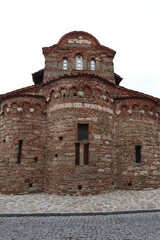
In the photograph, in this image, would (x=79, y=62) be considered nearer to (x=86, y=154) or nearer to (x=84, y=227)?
(x=86, y=154)

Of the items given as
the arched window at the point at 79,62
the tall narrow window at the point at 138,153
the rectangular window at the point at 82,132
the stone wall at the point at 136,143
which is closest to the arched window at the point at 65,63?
the arched window at the point at 79,62

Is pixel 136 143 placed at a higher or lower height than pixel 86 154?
higher

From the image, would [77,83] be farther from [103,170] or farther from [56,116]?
[103,170]

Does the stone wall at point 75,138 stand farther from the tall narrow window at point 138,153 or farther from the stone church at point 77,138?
the tall narrow window at point 138,153

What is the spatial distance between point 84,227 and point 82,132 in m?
5.34

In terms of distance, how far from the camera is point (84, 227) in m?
4.99

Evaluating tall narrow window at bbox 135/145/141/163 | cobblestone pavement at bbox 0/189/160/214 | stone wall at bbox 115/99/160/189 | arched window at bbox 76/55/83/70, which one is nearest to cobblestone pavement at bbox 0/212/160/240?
cobblestone pavement at bbox 0/189/160/214

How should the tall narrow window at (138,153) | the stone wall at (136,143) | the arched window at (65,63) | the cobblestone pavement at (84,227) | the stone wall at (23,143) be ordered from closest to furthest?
the cobblestone pavement at (84,227)
the stone wall at (23,143)
the stone wall at (136,143)
the tall narrow window at (138,153)
the arched window at (65,63)

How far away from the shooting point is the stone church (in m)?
9.34

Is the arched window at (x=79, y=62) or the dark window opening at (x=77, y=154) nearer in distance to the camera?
the dark window opening at (x=77, y=154)

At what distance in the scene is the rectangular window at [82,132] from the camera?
975 cm

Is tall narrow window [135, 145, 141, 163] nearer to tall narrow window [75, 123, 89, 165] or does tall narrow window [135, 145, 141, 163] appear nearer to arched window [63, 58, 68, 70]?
tall narrow window [75, 123, 89, 165]

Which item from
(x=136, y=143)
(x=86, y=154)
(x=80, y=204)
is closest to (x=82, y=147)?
(x=86, y=154)

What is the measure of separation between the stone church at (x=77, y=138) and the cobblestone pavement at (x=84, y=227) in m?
3.19
